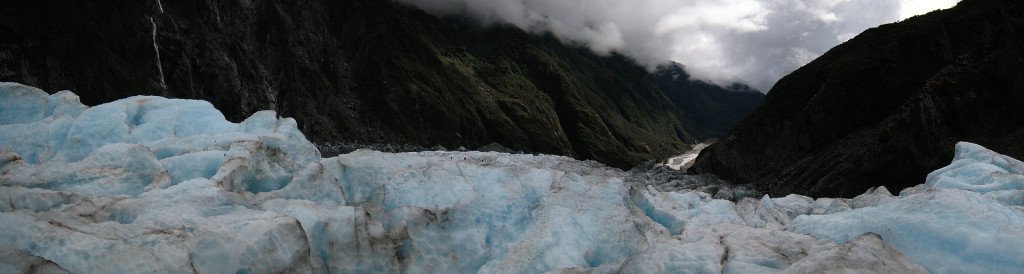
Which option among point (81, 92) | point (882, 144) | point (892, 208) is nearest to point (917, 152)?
point (882, 144)

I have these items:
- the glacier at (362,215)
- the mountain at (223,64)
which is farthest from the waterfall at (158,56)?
the glacier at (362,215)

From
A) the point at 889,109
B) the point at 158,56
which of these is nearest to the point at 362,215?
the point at 158,56

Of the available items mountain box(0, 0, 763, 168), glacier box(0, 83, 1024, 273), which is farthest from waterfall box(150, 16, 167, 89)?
glacier box(0, 83, 1024, 273)

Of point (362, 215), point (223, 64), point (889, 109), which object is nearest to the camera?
point (362, 215)

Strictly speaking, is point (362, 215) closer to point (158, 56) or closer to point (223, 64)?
point (158, 56)

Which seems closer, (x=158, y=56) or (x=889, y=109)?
(x=889, y=109)

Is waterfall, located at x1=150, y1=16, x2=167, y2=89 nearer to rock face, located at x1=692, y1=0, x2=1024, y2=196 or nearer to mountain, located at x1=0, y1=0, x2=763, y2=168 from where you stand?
mountain, located at x1=0, y1=0, x2=763, y2=168
